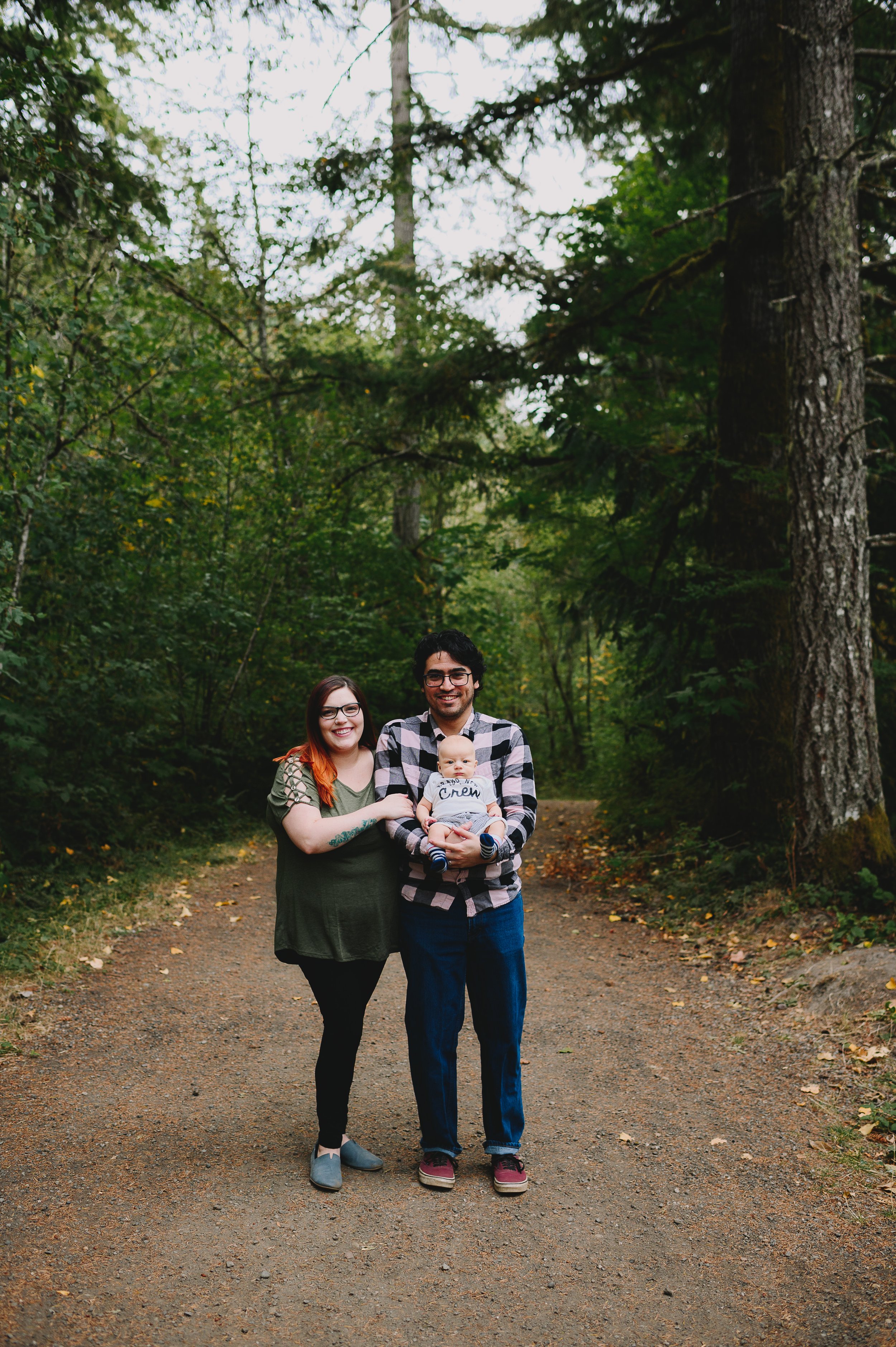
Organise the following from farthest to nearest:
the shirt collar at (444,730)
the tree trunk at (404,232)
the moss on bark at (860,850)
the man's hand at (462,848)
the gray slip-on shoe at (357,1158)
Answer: the tree trunk at (404,232) → the moss on bark at (860,850) → the gray slip-on shoe at (357,1158) → the shirt collar at (444,730) → the man's hand at (462,848)

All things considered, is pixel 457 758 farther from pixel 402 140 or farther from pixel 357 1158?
pixel 402 140

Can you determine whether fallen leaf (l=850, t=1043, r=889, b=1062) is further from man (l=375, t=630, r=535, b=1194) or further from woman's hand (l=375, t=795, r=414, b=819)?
woman's hand (l=375, t=795, r=414, b=819)

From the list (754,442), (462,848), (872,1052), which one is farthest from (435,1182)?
(754,442)

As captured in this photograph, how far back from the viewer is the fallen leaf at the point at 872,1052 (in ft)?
14.9

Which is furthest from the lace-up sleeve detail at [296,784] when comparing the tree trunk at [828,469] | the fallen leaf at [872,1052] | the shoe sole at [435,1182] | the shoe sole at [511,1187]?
the tree trunk at [828,469]

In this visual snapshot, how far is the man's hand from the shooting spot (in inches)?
125

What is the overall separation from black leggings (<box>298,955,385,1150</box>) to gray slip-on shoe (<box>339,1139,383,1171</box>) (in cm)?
16

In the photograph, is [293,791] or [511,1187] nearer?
[293,791]

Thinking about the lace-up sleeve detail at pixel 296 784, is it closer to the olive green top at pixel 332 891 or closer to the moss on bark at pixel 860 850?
the olive green top at pixel 332 891

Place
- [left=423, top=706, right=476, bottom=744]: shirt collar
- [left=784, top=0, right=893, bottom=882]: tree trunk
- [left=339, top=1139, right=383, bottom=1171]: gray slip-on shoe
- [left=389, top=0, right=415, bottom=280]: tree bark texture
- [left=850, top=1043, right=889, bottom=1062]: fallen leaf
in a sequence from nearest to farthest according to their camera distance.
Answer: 1. [left=423, top=706, right=476, bottom=744]: shirt collar
2. [left=339, top=1139, right=383, bottom=1171]: gray slip-on shoe
3. [left=850, top=1043, right=889, bottom=1062]: fallen leaf
4. [left=784, top=0, right=893, bottom=882]: tree trunk
5. [left=389, top=0, right=415, bottom=280]: tree bark texture

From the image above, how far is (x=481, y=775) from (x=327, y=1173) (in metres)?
1.59

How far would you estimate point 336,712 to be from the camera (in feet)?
11.3

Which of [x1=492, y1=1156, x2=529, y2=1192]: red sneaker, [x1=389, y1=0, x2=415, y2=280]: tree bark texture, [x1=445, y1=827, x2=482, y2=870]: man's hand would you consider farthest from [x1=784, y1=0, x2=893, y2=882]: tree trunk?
[x1=445, y1=827, x2=482, y2=870]: man's hand

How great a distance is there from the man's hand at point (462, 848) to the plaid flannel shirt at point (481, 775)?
11cm
